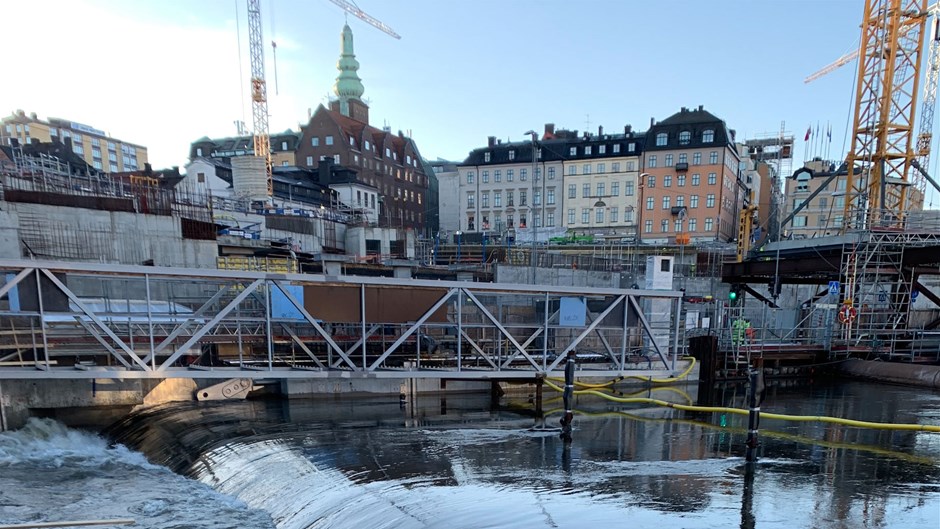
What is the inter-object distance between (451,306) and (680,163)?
157 feet

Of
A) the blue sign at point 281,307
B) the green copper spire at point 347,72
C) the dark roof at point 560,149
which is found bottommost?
the blue sign at point 281,307

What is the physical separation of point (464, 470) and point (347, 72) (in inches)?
4493

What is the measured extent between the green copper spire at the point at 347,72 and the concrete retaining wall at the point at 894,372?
10699 cm

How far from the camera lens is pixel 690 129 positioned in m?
54.9

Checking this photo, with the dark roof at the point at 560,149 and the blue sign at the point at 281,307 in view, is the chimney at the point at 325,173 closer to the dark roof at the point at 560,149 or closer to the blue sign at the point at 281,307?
the dark roof at the point at 560,149

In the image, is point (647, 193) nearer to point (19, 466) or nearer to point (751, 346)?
point (751, 346)

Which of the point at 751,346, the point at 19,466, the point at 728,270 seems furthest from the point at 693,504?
the point at 728,270

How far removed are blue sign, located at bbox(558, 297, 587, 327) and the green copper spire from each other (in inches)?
4209

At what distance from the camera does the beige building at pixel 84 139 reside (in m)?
90.7

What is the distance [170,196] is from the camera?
26.3 m

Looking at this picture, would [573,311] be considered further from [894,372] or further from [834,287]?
[834,287]

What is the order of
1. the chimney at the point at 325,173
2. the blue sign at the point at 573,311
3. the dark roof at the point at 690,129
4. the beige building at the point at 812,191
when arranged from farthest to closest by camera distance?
1. the beige building at the point at 812,191
2. the chimney at the point at 325,173
3. the dark roof at the point at 690,129
4. the blue sign at the point at 573,311

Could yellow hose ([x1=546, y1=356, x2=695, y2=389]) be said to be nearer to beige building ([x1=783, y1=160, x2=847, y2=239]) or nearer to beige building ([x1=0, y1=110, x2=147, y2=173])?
beige building ([x1=783, y1=160, x2=847, y2=239])

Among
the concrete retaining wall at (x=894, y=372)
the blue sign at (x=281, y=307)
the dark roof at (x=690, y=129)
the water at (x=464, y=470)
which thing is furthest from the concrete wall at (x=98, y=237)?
the dark roof at (x=690, y=129)
